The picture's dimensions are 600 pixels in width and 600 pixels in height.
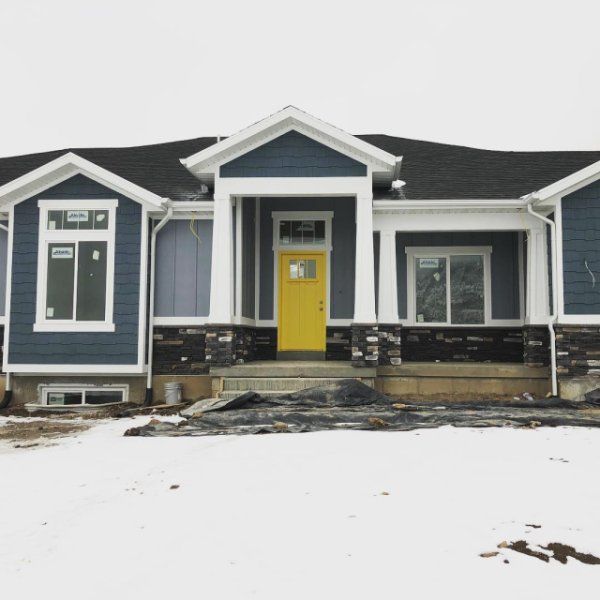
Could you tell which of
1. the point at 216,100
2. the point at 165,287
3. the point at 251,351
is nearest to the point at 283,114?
the point at 165,287

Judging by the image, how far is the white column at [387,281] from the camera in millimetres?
10570

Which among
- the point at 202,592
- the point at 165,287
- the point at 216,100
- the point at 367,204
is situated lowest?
the point at 202,592

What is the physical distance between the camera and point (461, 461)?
5.55 metres

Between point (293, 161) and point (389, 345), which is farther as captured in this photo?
point (389, 345)

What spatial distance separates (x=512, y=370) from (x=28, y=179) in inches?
350

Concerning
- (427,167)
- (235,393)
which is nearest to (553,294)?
(427,167)

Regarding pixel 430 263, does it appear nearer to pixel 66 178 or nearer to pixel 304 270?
pixel 304 270

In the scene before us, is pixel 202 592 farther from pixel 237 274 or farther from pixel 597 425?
pixel 237 274

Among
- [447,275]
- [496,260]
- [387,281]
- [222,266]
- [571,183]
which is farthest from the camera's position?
[447,275]

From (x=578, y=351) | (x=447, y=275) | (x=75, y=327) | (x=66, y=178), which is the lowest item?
(x=578, y=351)

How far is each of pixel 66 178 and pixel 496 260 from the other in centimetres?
850

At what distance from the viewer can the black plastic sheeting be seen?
7.34 m

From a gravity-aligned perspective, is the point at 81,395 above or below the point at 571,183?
below

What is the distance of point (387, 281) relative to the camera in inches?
421
